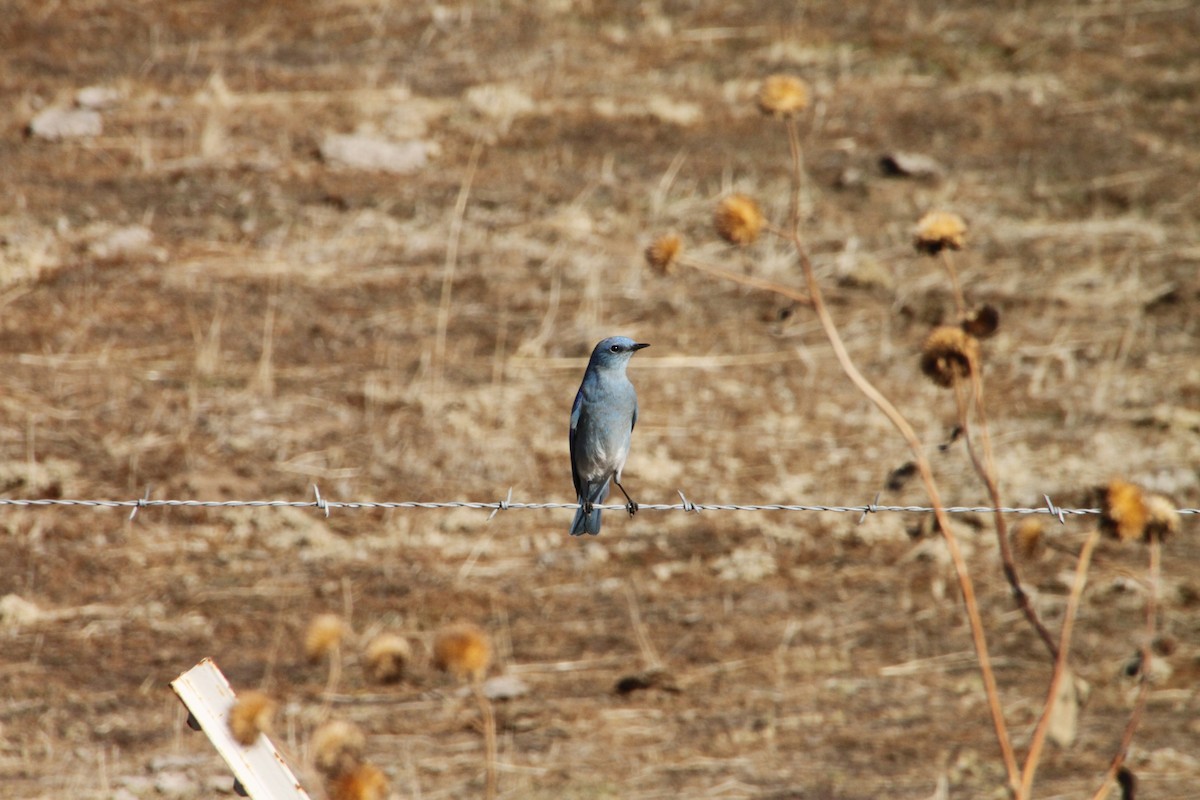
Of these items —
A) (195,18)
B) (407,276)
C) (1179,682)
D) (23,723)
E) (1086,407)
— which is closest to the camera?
(23,723)

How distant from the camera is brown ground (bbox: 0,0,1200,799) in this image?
26.2 feet

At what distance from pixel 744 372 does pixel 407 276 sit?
10.1ft

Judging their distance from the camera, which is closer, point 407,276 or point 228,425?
point 228,425

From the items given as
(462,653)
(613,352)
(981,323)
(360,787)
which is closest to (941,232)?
(981,323)

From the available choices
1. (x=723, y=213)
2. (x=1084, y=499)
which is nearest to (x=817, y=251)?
(x=1084, y=499)

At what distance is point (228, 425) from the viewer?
9.99m

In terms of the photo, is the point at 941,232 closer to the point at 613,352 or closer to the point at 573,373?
the point at 613,352

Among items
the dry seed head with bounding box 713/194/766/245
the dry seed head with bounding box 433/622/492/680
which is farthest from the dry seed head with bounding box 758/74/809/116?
the dry seed head with bounding box 433/622/492/680

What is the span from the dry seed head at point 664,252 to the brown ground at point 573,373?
88 centimetres

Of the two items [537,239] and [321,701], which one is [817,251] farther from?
[321,701]

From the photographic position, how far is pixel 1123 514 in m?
5.17

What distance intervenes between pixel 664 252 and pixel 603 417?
95 centimetres

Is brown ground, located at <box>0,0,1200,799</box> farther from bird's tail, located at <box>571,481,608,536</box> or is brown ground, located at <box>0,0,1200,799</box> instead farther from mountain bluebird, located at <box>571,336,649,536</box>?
bird's tail, located at <box>571,481,608,536</box>

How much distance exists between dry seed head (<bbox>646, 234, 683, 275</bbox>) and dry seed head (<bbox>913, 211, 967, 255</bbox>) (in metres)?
1.21
